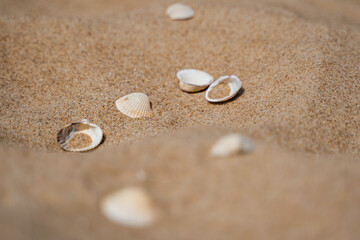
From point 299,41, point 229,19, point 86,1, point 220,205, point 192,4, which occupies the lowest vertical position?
point 220,205

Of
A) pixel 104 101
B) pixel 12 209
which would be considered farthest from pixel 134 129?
pixel 12 209

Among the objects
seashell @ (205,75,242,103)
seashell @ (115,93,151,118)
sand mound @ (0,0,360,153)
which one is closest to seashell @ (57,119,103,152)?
sand mound @ (0,0,360,153)

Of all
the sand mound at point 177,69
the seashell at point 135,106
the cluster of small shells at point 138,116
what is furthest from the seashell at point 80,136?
the seashell at point 135,106

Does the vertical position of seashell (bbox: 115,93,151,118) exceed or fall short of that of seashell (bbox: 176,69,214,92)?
it falls short

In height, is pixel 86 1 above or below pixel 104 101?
above

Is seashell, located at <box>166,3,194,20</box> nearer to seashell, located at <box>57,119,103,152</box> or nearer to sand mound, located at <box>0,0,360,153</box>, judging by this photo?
sand mound, located at <box>0,0,360,153</box>

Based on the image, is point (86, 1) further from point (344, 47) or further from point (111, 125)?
point (344, 47)
